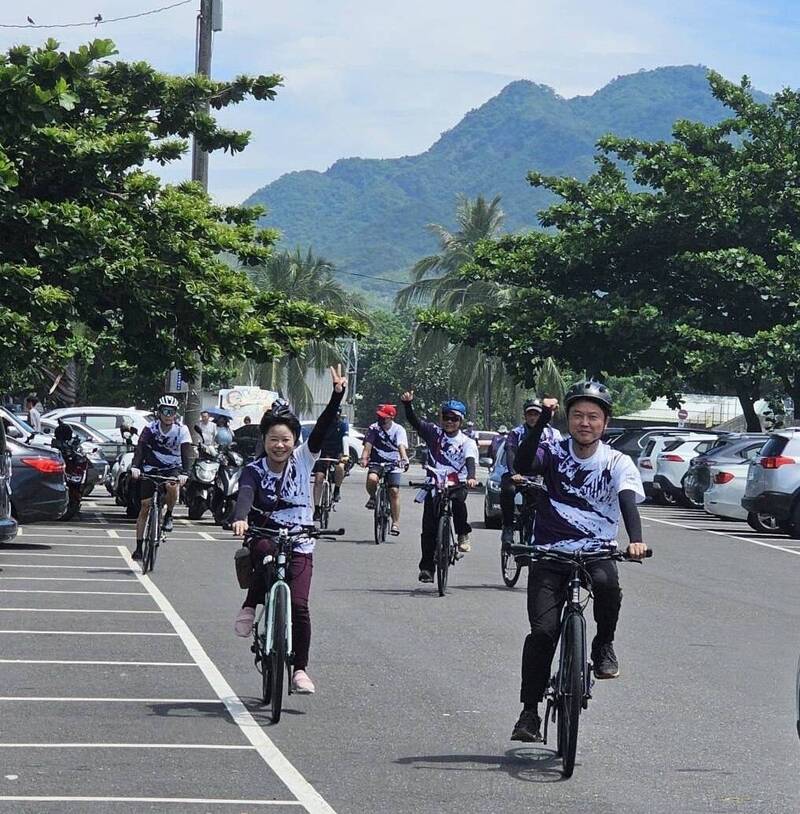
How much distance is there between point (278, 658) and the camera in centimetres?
948

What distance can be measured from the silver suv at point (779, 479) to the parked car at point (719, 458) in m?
2.70

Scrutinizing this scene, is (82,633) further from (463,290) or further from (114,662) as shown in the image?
(463,290)

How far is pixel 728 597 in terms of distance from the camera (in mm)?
17734

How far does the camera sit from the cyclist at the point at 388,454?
23188 mm

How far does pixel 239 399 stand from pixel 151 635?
36.4 m

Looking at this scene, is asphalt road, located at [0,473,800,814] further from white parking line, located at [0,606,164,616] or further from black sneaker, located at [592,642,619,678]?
black sneaker, located at [592,642,619,678]

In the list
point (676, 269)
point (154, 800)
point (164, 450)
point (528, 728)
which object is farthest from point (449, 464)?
point (676, 269)

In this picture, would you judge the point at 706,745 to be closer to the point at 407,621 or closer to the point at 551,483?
the point at 551,483

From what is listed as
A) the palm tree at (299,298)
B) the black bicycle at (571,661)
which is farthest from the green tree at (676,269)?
the black bicycle at (571,661)

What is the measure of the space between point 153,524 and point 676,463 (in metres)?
20.9

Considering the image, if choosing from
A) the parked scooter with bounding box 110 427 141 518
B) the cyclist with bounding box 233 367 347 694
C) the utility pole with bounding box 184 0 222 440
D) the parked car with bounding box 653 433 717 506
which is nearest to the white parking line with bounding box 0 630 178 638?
the cyclist with bounding box 233 367 347 694

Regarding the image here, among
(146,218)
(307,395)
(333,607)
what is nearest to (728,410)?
(307,395)

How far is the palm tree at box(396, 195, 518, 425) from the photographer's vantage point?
6938 cm

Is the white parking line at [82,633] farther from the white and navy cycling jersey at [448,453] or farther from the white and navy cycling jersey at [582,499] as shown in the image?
the white and navy cycling jersey at [582,499]
